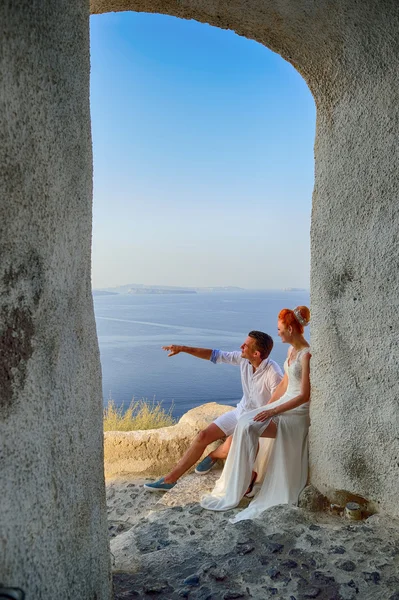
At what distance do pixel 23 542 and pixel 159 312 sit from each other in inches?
858

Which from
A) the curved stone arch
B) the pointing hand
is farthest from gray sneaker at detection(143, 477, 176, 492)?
the curved stone arch

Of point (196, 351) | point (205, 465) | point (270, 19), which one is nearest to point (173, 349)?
point (196, 351)

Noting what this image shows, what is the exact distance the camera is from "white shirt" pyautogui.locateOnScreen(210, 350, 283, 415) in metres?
4.54

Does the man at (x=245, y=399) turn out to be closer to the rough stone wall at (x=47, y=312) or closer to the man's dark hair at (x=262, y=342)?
the man's dark hair at (x=262, y=342)

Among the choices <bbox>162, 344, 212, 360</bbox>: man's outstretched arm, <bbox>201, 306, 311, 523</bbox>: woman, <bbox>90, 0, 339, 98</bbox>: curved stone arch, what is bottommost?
<bbox>201, 306, 311, 523</bbox>: woman

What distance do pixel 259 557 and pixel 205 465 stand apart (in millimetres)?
1786

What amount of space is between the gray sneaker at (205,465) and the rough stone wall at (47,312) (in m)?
2.41

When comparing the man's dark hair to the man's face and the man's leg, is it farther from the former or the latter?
the man's leg

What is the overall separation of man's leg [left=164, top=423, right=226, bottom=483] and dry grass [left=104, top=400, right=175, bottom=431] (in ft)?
8.02

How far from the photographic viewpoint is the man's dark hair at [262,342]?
4.58 meters

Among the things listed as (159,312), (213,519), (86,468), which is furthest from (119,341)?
(86,468)

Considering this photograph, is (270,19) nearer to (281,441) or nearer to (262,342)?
(262,342)

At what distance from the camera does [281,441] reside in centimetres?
398

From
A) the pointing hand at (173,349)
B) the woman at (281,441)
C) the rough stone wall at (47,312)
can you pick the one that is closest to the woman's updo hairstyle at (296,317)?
the woman at (281,441)
